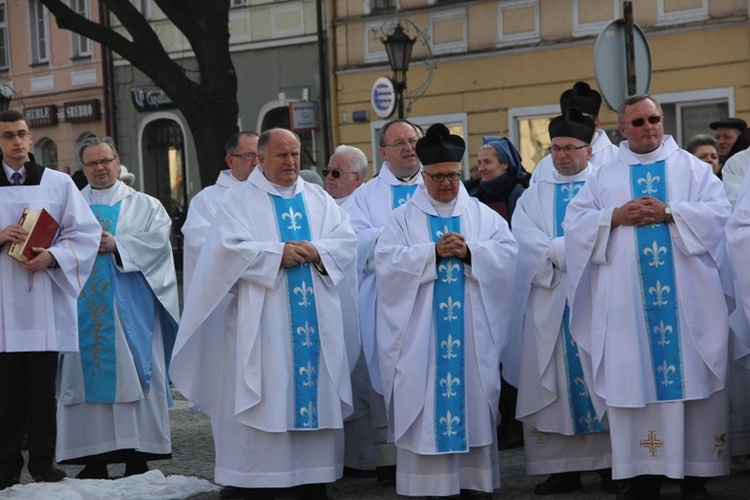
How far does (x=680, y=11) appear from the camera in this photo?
2102 centimetres

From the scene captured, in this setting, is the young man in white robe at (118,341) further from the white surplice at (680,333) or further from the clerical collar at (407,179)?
the white surplice at (680,333)

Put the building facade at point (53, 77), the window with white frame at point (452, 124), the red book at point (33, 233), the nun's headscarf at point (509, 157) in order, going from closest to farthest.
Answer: the red book at point (33, 233) → the nun's headscarf at point (509, 157) → the window with white frame at point (452, 124) → the building facade at point (53, 77)

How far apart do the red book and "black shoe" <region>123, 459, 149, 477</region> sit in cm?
170

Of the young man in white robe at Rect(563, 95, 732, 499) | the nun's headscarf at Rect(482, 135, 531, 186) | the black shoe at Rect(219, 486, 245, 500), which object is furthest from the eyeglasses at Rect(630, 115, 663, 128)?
the black shoe at Rect(219, 486, 245, 500)

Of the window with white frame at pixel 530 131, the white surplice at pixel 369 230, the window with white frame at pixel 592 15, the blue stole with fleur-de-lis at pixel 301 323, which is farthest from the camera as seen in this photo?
the window with white frame at pixel 530 131

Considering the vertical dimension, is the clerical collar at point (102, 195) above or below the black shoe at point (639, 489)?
above

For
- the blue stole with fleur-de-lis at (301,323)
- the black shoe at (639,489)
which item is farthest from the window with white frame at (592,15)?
the black shoe at (639,489)

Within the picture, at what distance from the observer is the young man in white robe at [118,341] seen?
10.0 meters

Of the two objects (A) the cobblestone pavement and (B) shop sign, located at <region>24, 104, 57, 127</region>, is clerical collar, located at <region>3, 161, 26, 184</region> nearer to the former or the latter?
(A) the cobblestone pavement

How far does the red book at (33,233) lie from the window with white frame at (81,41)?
80.2 ft

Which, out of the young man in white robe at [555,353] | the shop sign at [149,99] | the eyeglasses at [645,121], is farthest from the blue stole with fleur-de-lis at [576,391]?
the shop sign at [149,99]

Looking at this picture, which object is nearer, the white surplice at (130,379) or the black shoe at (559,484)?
the black shoe at (559,484)

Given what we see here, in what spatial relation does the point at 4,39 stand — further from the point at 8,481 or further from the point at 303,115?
the point at 8,481

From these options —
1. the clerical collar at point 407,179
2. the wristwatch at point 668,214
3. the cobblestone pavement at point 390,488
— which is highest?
the clerical collar at point 407,179
